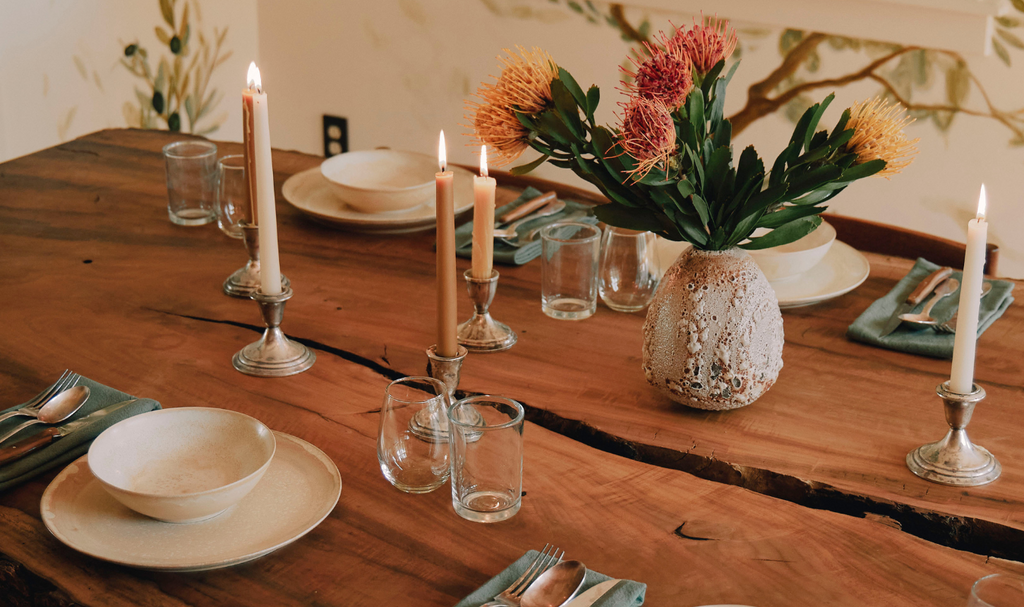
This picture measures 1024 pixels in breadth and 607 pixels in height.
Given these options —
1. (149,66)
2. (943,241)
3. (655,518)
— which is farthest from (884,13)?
(149,66)

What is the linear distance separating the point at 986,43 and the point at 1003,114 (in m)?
0.18

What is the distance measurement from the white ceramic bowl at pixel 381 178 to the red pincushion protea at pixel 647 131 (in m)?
0.73

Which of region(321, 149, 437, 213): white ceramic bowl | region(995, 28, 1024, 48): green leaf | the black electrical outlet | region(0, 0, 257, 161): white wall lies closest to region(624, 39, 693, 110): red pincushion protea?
region(321, 149, 437, 213): white ceramic bowl

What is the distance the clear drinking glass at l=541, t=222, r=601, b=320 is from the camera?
3.97ft

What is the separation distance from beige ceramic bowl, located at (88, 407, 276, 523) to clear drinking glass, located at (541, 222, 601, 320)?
505mm

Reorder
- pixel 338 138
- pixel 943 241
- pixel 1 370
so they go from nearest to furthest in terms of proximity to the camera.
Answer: pixel 1 370
pixel 943 241
pixel 338 138

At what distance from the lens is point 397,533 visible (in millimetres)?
792

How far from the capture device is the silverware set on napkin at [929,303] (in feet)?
3.83

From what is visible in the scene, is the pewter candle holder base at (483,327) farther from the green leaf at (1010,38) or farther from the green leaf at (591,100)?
the green leaf at (1010,38)

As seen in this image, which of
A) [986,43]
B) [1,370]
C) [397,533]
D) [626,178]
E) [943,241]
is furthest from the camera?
[986,43]

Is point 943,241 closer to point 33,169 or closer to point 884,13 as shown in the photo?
point 884,13

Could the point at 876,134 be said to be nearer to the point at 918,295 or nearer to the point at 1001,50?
the point at 918,295

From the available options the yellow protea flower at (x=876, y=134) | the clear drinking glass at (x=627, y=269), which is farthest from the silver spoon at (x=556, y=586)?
the clear drinking glass at (x=627, y=269)

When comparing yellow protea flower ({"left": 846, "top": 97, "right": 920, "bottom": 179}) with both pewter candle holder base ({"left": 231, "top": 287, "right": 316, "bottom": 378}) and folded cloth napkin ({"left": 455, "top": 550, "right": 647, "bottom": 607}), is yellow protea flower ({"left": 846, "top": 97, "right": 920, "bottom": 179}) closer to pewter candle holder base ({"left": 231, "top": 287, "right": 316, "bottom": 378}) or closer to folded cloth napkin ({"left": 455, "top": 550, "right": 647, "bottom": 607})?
folded cloth napkin ({"left": 455, "top": 550, "right": 647, "bottom": 607})
